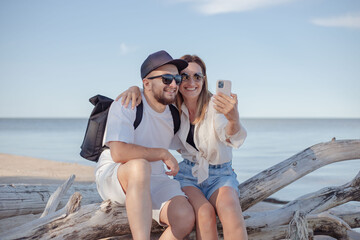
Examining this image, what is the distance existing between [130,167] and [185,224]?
71 centimetres

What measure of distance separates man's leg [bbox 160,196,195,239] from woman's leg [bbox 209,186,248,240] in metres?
0.26

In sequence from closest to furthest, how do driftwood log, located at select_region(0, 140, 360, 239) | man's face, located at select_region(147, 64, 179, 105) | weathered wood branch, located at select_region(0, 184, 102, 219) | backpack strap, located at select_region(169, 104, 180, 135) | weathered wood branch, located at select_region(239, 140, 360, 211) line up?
driftwood log, located at select_region(0, 140, 360, 239) < man's face, located at select_region(147, 64, 179, 105) < backpack strap, located at select_region(169, 104, 180, 135) < weathered wood branch, located at select_region(239, 140, 360, 211) < weathered wood branch, located at select_region(0, 184, 102, 219)

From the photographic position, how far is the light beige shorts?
3.40 meters

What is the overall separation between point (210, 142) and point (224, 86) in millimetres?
574

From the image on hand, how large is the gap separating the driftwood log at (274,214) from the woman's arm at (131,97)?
36.7 inches

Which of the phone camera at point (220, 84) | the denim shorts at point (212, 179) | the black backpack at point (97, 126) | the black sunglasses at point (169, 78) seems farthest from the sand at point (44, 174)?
the phone camera at point (220, 84)

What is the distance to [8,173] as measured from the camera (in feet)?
33.2

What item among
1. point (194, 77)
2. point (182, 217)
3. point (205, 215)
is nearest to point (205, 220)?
point (205, 215)

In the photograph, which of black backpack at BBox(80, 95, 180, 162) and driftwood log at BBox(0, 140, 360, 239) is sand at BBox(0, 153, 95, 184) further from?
black backpack at BBox(80, 95, 180, 162)

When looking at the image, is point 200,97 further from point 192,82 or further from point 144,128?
point 144,128

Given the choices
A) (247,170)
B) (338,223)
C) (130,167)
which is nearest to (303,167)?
(338,223)

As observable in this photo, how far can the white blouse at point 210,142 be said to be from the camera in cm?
368

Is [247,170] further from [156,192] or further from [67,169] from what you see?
[156,192]

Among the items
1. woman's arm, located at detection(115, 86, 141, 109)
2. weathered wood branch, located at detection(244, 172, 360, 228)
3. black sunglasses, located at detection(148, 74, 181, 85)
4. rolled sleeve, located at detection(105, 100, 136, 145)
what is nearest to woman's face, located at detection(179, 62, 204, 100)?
black sunglasses, located at detection(148, 74, 181, 85)
